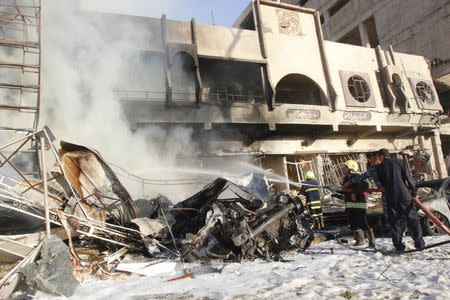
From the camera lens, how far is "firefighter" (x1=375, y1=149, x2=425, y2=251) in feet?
17.1

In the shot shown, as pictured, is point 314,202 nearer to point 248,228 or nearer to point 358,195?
point 358,195

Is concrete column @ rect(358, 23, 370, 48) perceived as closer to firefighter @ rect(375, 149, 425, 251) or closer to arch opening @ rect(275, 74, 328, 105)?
arch opening @ rect(275, 74, 328, 105)

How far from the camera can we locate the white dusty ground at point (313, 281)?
3.47m

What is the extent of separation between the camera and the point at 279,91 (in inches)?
763

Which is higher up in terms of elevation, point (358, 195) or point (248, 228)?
point (358, 195)

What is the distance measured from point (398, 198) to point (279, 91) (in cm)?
1463

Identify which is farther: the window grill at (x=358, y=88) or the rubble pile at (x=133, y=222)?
the window grill at (x=358, y=88)

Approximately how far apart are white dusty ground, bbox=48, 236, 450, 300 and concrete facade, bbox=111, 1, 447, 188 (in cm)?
927

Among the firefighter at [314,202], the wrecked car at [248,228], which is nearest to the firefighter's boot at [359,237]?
the wrecked car at [248,228]

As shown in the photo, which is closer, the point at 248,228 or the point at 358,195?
the point at 248,228

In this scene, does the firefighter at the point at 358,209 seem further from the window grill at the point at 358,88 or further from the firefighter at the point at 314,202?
the window grill at the point at 358,88

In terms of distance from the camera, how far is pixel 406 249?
5.34m

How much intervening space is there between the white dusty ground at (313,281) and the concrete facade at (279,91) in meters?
9.27

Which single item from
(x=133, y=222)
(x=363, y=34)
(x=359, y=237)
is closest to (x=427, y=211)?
(x=359, y=237)
